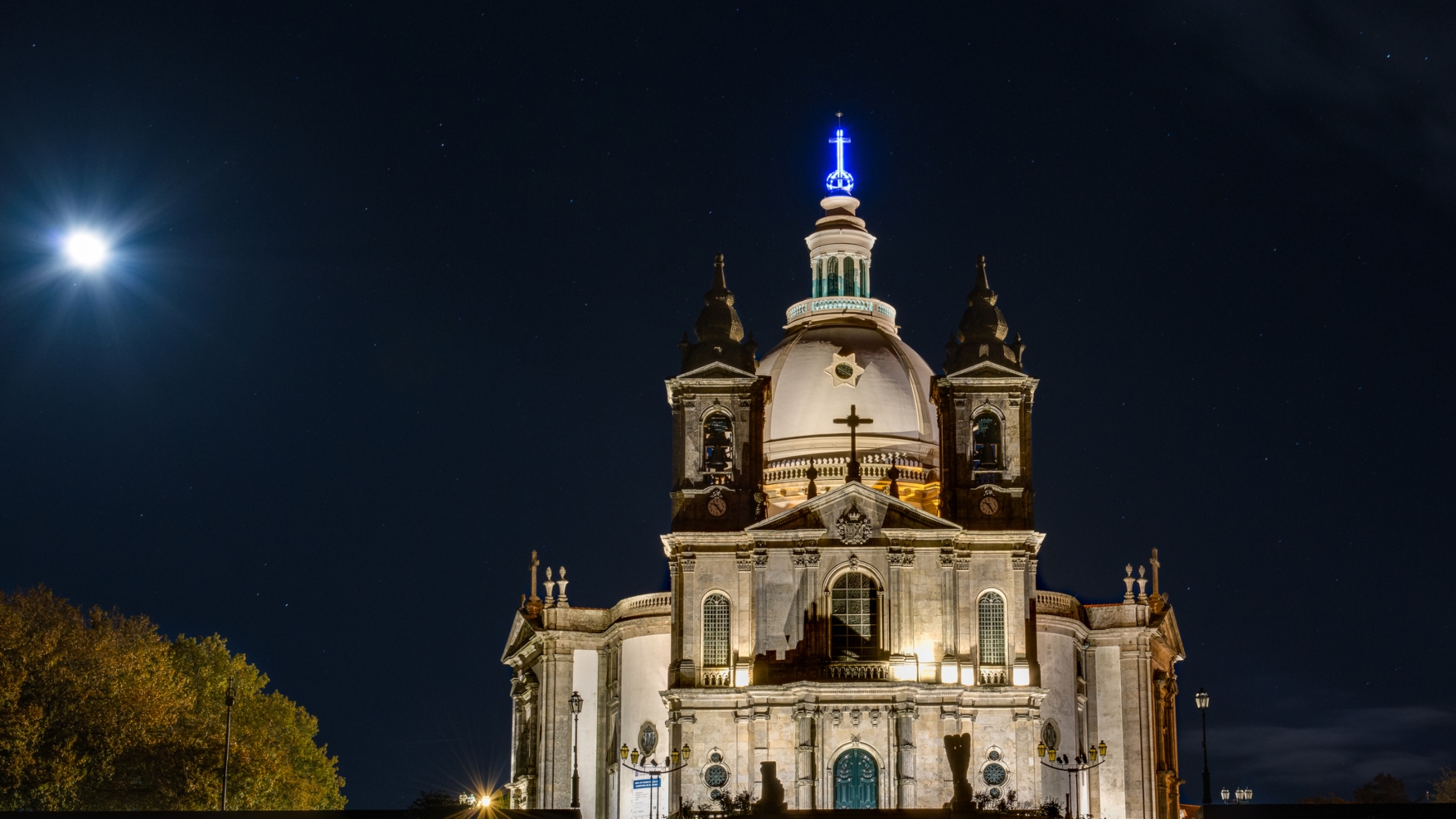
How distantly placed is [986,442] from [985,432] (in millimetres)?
364

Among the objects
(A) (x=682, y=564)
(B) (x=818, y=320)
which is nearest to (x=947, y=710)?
(A) (x=682, y=564)

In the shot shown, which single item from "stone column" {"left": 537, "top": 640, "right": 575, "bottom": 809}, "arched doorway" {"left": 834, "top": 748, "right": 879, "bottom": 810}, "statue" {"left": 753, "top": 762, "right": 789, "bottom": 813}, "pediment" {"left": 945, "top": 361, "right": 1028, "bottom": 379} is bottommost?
"statue" {"left": 753, "top": 762, "right": 789, "bottom": 813}

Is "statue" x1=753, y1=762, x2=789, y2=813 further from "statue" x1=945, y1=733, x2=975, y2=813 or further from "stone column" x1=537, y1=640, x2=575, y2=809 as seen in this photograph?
"stone column" x1=537, y1=640, x2=575, y2=809

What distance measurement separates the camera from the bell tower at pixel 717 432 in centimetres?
6725

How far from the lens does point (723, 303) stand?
69875 mm

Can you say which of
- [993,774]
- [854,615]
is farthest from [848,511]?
[993,774]

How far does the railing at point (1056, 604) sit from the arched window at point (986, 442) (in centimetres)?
534

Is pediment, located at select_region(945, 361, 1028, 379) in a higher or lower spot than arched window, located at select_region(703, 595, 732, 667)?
higher

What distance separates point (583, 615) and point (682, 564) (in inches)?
415

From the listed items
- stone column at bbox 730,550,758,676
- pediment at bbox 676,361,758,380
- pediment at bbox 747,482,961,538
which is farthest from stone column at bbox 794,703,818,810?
pediment at bbox 676,361,758,380

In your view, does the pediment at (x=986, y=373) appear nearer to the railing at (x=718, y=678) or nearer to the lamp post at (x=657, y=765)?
the railing at (x=718, y=678)

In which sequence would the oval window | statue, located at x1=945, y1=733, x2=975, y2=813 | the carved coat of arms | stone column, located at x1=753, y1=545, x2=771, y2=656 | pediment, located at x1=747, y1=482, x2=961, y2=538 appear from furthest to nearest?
1. pediment, located at x1=747, y1=482, x2=961, y2=538
2. the carved coat of arms
3. stone column, located at x1=753, y1=545, x2=771, y2=656
4. the oval window
5. statue, located at x1=945, y1=733, x2=975, y2=813

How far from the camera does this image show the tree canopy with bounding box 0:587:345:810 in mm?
61625

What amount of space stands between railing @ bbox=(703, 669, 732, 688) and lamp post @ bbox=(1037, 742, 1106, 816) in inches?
395
